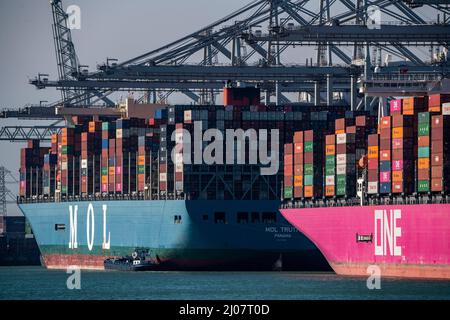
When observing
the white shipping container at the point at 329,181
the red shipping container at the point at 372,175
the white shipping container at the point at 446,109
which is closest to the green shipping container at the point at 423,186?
the white shipping container at the point at 446,109

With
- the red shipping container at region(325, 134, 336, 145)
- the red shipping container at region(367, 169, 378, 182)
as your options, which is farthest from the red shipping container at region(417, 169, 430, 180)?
the red shipping container at region(325, 134, 336, 145)

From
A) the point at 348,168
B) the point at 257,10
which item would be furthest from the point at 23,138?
the point at 348,168

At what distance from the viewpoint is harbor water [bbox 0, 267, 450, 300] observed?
194 ft

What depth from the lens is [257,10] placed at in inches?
4092

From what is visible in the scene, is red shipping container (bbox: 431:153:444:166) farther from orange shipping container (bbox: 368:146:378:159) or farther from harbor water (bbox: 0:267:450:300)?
orange shipping container (bbox: 368:146:378:159)

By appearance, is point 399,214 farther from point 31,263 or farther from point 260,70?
point 31,263

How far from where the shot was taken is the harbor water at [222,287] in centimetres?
5917

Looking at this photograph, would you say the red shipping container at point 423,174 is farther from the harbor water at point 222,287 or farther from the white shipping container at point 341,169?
the white shipping container at point 341,169

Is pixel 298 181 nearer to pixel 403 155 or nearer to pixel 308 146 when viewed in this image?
pixel 308 146

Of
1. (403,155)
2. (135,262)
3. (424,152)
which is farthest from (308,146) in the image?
(135,262)

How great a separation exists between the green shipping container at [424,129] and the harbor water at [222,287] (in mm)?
7099

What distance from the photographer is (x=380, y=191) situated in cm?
6994
